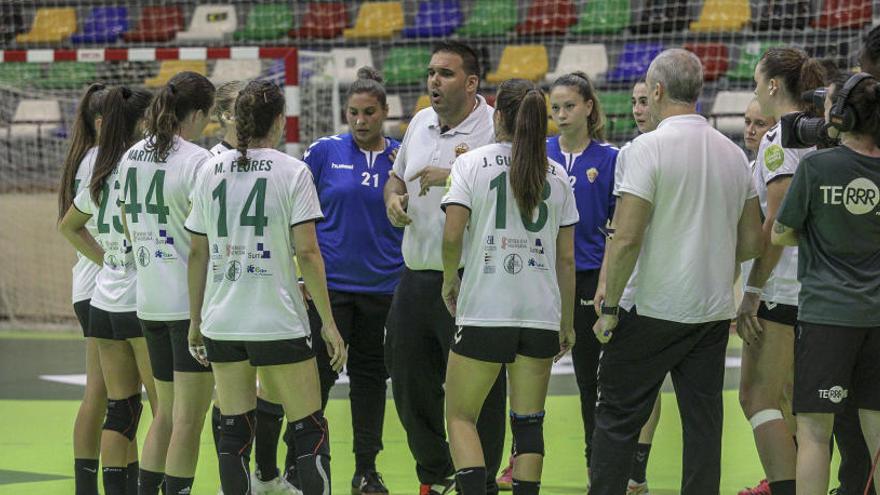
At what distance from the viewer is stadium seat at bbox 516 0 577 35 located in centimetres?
1641

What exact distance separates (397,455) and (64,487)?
6.66ft

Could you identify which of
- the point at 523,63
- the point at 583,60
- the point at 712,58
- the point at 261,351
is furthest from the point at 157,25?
the point at 261,351

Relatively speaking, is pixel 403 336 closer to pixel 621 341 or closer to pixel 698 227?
pixel 621 341

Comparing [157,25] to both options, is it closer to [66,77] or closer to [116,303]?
[66,77]

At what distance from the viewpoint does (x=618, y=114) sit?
1484 cm

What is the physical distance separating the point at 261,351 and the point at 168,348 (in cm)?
65

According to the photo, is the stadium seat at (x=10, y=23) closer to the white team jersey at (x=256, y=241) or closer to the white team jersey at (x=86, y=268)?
the white team jersey at (x=86, y=268)

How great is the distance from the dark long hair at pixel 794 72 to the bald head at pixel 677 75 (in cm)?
60

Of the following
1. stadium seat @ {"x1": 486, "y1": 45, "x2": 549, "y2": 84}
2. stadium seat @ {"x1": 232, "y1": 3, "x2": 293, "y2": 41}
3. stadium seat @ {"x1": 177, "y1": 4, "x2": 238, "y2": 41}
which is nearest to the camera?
stadium seat @ {"x1": 486, "y1": 45, "x2": 549, "y2": 84}

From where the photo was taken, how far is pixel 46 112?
16.0 meters

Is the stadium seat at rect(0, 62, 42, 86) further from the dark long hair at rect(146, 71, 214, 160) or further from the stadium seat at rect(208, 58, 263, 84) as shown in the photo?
the dark long hair at rect(146, 71, 214, 160)

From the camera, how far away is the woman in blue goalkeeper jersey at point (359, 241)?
21.5ft

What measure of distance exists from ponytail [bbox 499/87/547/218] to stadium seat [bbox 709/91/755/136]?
8.95 meters

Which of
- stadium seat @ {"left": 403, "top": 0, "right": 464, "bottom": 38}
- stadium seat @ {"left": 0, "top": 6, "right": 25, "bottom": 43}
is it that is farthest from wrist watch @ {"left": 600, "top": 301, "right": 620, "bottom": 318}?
stadium seat @ {"left": 0, "top": 6, "right": 25, "bottom": 43}
